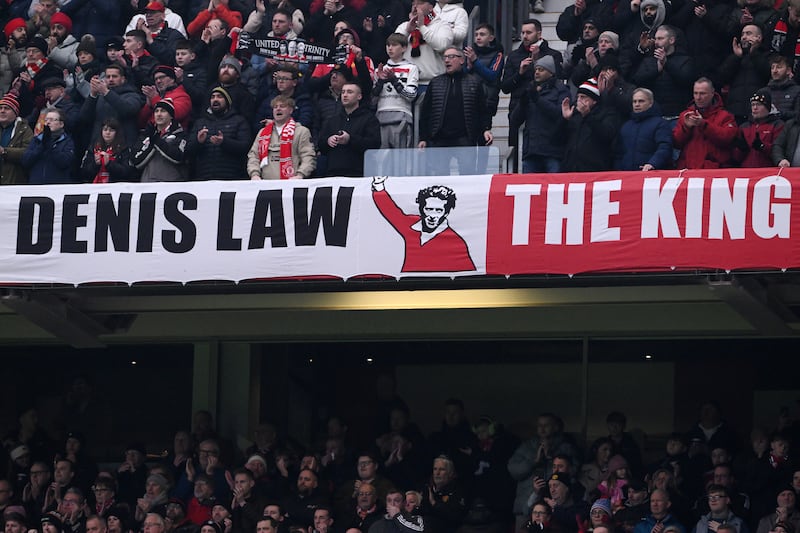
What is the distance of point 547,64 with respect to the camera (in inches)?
604

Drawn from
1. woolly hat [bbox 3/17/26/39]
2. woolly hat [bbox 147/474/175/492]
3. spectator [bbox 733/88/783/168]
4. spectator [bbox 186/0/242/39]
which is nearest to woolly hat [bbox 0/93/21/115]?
woolly hat [bbox 3/17/26/39]

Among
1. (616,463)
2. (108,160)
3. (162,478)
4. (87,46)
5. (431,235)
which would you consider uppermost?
(87,46)

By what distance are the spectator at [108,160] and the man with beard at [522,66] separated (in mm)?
3445

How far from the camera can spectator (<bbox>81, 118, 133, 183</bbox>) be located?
15.7m

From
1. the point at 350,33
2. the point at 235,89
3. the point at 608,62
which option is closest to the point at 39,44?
the point at 235,89

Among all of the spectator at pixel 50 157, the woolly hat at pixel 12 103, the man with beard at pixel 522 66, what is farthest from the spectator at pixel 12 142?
the man with beard at pixel 522 66

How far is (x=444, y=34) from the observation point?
1641 cm

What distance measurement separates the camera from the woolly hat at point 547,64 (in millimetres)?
15289

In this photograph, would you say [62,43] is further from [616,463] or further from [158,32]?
[616,463]

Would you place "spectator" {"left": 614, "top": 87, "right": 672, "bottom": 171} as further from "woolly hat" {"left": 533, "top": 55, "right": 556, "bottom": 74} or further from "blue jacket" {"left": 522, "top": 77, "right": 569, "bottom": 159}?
"woolly hat" {"left": 533, "top": 55, "right": 556, "bottom": 74}

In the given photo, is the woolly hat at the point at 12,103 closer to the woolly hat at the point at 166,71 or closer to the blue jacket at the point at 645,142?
the woolly hat at the point at 166,71

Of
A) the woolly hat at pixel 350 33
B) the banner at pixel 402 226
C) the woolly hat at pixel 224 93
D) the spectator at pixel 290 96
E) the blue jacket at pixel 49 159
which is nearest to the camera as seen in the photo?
the banner at pixel 402 226

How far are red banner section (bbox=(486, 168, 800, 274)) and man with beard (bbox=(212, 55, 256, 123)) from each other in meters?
3.16

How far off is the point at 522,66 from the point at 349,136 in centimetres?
171
